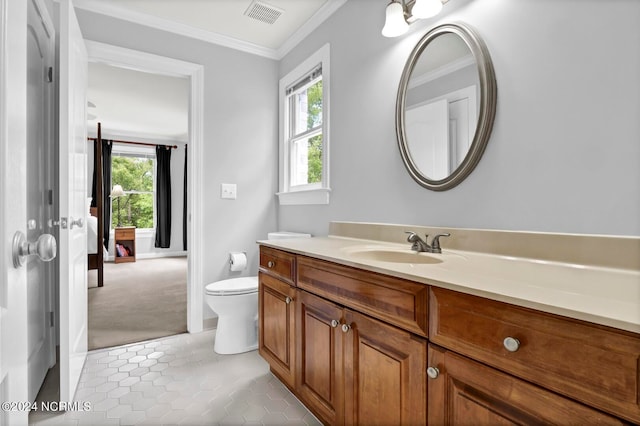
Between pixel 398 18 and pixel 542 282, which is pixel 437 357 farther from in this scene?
pixel 398 18

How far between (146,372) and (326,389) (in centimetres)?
130

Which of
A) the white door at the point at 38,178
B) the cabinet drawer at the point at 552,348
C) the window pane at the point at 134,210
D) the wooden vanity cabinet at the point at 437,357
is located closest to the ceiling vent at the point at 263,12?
the white door at the point at 38,178

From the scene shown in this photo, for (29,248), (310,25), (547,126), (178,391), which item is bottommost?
(178,391)

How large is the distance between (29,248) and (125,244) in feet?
21.4

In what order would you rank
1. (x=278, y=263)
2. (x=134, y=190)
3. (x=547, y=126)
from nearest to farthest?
(x=547, y=126)
(x=278, y=263)
(x=134, y=190)

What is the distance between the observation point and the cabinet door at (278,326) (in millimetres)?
1638

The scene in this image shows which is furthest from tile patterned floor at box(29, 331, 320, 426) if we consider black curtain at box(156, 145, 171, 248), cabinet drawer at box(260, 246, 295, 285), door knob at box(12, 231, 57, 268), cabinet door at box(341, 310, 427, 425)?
black curtain at box(156, 145, 171, 248)

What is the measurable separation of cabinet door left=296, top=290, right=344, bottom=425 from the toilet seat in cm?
83

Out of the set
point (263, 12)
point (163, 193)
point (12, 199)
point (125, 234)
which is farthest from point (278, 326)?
point (163, 193)

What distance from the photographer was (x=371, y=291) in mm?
1160

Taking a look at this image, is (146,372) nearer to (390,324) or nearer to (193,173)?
(193,173)

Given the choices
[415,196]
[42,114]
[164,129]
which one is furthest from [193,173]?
[164,129]

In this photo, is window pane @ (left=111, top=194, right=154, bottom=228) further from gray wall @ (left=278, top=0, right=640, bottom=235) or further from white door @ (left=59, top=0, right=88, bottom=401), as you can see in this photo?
gray wall @ (left=278, top=0, right=640, bottom=235)

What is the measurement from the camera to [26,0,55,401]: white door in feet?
5.46
